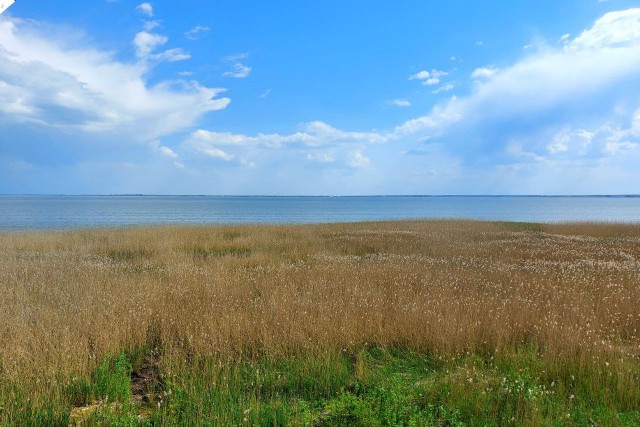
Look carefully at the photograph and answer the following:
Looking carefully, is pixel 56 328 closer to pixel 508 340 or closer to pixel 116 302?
pixel 116 302

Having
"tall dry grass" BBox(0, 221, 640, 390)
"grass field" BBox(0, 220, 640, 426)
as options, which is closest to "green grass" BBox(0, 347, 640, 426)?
"grass field" BBox(0, 220, 640, 426)

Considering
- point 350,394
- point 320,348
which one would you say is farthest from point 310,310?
point 350,394

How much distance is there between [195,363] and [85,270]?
9366mm

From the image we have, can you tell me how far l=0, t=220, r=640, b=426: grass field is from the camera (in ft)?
15.8

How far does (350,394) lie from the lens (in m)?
5.12

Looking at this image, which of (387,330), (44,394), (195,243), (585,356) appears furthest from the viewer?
(195,243)

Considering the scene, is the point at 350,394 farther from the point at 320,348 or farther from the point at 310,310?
the point at 310,310

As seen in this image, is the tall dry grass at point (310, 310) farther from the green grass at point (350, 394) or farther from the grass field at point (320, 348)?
the green grass at point (350, 394)

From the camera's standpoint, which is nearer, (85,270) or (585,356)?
(585,356)

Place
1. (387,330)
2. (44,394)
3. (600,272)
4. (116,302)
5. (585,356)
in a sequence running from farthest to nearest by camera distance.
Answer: (600,272), (116,302), (387,330), (585,356), (44,394)

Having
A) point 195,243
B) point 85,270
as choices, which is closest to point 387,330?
point 85,270

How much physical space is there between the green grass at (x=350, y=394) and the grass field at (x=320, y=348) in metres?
0.03

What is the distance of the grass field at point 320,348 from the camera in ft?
15.8

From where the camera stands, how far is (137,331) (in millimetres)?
7297
